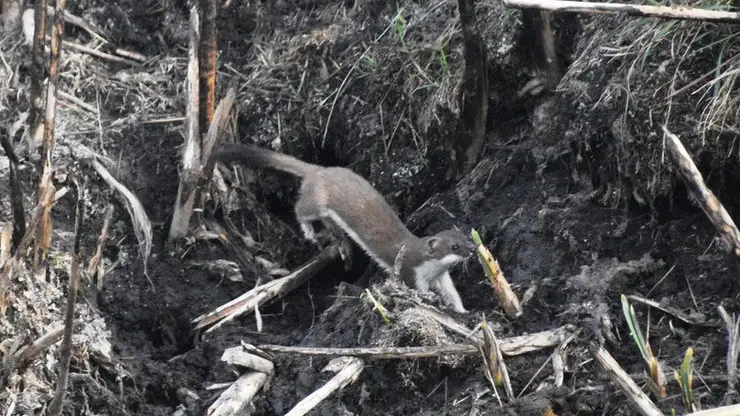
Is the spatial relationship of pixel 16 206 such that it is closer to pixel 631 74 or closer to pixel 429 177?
pixel 429 177

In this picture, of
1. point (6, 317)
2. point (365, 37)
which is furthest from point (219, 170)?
point (6, 317)

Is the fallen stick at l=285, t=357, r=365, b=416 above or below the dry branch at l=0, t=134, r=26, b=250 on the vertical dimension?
below

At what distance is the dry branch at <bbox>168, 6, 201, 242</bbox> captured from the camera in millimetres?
5570

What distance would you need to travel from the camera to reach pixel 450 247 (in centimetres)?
555

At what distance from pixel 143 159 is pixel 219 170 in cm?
42

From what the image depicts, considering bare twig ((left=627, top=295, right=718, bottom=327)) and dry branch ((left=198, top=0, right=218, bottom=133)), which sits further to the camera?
dry branch ((left=198, top=0, right=218, bottom=133))

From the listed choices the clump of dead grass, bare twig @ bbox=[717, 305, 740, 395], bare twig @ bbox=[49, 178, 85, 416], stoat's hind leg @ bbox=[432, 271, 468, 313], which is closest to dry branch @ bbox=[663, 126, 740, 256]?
bare twig @ bbox=[717, 305, 740, 395]

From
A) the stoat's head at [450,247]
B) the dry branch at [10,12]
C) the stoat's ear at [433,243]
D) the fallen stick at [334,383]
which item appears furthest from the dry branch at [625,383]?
the dry branch at [10,12]

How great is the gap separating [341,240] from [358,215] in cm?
32

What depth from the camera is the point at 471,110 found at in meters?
5.48

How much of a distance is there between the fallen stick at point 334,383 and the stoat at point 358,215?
1221 mm

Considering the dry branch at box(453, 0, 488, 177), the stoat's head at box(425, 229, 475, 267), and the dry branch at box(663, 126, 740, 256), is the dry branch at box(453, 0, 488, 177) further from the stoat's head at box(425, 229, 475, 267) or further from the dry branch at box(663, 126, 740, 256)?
the dry branch at box(663, 126, 740, 256)

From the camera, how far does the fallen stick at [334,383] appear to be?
423cm

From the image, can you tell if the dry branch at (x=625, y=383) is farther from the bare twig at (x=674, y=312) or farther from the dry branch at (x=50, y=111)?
the dry branch at (x=50, y=111)
